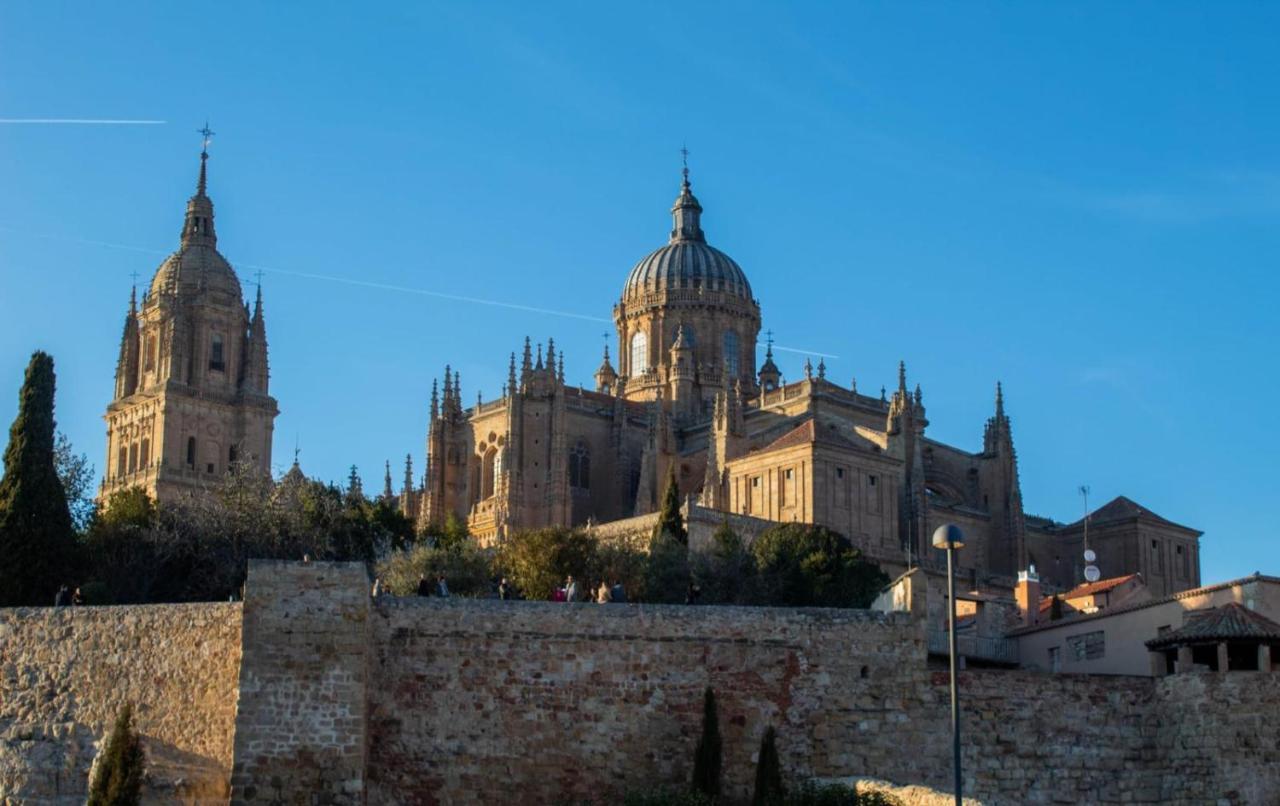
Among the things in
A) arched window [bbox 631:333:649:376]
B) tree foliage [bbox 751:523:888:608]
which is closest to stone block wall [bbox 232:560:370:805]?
tree foliage [bbox 751:523:888:608]

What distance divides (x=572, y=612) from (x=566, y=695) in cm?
119

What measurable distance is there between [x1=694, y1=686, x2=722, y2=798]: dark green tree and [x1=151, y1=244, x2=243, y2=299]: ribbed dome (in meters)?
58.8

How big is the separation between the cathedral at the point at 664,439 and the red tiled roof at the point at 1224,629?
1240 inches

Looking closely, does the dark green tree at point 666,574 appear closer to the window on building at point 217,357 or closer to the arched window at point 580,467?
the arched window at point 580,467

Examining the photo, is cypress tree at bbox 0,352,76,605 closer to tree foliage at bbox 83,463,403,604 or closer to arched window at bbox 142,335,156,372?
tree foliage at bbox 83,463,403,604

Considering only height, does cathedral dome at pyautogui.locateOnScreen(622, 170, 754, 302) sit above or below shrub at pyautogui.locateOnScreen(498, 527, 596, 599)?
above

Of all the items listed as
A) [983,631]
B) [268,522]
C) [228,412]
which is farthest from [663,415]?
[983,631]

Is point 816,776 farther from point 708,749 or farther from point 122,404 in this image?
point 122,404

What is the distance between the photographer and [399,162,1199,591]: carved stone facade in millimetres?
67688

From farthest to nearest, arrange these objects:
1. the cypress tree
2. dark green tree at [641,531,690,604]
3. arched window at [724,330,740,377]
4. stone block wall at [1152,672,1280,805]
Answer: arched window at [724,330,740,377], dark green tree at [641,531,690,604], the cypress tree, stone block wall at [1152,672,1280,805]

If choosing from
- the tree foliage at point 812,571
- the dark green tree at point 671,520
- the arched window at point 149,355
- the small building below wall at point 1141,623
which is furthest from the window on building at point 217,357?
the small building below wall at point 1141,623

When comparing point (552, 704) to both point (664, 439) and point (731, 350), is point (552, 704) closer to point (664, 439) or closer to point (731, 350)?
point (664, 439)

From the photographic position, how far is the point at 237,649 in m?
28.2

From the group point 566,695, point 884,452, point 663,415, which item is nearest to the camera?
point 566,695
